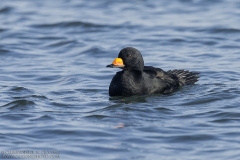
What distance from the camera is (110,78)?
613 inches

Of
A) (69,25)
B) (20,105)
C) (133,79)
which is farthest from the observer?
(69,25)

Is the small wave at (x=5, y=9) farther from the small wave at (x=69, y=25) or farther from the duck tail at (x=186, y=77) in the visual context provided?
the duck tail at (x=186, y=77)

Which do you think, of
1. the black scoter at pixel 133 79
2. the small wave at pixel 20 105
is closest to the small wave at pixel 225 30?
the black scoter at pixel 133 79

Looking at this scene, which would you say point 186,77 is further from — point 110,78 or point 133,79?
point 110,78

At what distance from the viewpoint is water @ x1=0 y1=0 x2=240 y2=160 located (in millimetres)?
10133

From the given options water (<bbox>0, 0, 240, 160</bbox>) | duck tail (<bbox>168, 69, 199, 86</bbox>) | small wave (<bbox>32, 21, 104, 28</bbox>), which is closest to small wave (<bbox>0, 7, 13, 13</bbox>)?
water (<bbox>0, 0, 240, 160</bbox>)

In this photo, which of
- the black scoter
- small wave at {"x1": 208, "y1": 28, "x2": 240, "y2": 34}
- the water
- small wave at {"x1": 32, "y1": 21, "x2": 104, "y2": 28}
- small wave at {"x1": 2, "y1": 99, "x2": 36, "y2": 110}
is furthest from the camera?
small wave at {"x1": 32, "y1": 21, "x2": 104, "y2": 28}

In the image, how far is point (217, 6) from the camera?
82.0 feet

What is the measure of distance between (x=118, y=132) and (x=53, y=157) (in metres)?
1.45

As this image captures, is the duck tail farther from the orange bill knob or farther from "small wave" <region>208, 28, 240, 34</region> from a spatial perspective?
"small wave" <region>208, 28, 240, 34</region>

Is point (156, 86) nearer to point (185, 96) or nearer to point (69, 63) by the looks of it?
point (185, 96)

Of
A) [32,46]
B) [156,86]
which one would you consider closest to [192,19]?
[32,46]

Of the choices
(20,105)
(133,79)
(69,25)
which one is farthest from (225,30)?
(20,105)

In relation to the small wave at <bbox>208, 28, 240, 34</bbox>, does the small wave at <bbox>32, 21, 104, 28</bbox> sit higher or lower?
higher
